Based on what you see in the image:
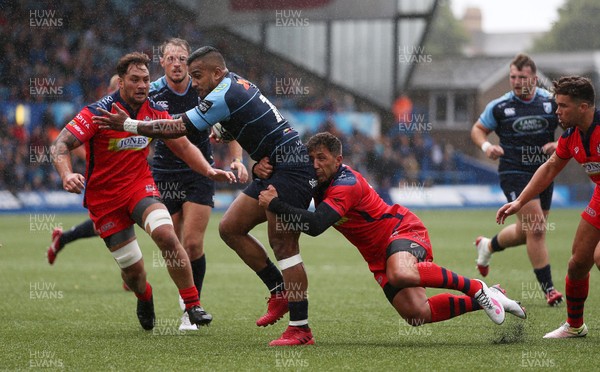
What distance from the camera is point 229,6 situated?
31328 mm

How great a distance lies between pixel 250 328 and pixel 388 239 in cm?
161

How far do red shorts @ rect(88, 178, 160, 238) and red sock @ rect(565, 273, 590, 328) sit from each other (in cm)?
353

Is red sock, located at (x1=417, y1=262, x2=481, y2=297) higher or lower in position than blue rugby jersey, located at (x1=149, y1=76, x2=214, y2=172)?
lower

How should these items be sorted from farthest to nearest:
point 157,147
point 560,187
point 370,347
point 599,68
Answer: point 599,68
point 560,187
point 157,147
point 370,347

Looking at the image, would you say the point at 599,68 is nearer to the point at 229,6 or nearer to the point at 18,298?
the point at 229,6

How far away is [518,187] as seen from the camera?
9992 mm

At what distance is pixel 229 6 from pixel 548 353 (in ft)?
87.2

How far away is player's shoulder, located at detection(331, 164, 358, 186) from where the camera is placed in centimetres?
679

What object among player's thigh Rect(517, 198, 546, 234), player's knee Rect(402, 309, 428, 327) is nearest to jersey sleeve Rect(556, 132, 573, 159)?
player's knee Rect(402, 309, 428, 327)

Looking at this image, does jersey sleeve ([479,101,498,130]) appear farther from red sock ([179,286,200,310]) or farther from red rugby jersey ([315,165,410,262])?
red sock ([179,286,200,310])

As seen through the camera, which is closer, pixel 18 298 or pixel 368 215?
pixel 368 215

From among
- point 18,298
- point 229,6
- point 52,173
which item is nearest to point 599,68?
point 229,6

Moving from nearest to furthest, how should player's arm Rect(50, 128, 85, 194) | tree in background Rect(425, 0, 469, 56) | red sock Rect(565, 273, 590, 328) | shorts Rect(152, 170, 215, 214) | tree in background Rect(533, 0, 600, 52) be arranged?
player's arm Rect(50, 128, 85, 194)
red sock Rect(565, 273, 590, 328)
shorts Rect(152, 170, 215, 214)
tree in background Rect(533, 0, 600, 52)
tree in background Rect(425, 0, 469, 56)

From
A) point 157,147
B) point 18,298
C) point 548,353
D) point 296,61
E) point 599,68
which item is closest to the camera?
point 548,353
